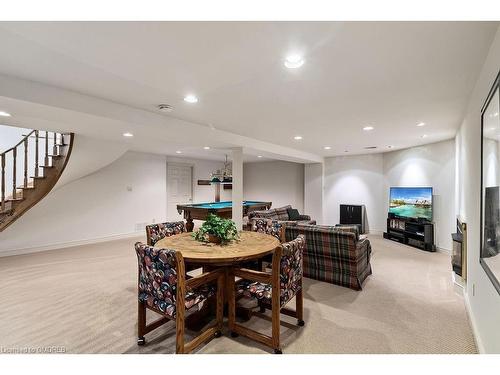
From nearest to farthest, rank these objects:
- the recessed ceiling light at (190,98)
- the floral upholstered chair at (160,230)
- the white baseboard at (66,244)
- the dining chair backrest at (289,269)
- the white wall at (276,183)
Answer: the dining chair backrest at (289,269) → the recessed ceiling light at (190,98) → the floral upholstered chair at (160,230) → the white baseboard at (66,244) → the white wall at (276,183)

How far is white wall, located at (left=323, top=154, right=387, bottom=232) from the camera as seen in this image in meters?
6.90

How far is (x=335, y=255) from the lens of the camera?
332 centimetres

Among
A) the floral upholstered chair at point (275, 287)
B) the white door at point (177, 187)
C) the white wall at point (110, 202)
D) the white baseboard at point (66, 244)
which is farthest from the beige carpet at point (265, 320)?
the white door at point (177, 187)

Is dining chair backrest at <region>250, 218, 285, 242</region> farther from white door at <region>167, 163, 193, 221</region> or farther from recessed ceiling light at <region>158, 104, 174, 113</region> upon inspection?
white door at <region>167, 163, 193, 221</region>

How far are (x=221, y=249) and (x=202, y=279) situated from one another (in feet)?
1.21

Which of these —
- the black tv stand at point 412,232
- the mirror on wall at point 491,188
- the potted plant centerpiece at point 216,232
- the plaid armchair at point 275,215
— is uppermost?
the mirror on wall at point 491,188

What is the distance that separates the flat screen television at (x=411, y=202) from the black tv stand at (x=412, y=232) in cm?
15

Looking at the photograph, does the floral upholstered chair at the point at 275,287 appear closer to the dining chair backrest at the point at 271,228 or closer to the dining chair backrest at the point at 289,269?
the dining chair backrest at the point at 289,269

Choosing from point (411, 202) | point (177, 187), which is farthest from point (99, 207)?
point (411, 202)

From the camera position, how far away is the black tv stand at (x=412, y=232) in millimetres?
5145

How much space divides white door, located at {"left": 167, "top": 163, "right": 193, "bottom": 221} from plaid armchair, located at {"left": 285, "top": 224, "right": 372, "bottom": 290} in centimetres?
510

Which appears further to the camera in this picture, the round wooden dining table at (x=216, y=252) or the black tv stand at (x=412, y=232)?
the black tv stand at (x=412, y=232)

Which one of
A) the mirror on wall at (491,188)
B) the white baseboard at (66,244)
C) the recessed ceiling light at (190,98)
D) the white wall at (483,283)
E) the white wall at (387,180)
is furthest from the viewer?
the white wall at (387,180)
